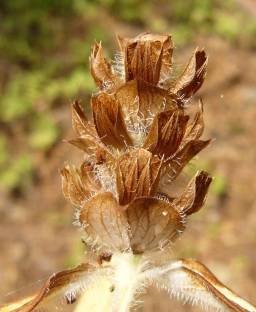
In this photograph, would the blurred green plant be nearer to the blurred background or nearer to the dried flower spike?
the blurred background

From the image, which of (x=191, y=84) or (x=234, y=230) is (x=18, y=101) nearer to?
(x=234, y=230)

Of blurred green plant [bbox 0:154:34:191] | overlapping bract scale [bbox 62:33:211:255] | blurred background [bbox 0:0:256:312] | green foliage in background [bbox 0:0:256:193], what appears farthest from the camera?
green foliage in background [bbox 0:0:256:193]

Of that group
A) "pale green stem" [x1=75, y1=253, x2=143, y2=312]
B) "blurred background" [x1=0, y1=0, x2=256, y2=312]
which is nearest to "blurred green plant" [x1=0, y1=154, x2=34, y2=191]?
"blurred background" [x1=0, y1=0, x2=256, y2=312]

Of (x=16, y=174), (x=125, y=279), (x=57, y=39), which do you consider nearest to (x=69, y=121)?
(x=16, y=174)

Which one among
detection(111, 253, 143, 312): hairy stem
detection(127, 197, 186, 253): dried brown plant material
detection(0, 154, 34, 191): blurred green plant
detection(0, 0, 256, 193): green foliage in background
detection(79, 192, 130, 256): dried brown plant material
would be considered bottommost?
detection(111, 253, 143, 312): hairy stem

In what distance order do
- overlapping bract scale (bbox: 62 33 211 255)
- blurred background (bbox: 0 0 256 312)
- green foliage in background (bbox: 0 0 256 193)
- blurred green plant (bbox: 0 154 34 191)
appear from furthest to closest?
green foliage in background (bbox: 0 0 256 193) → blurred green plant (bbox: 0 154 34 191) → blurred background (bbox: 0 0 256 312) → overlapping bract scale (bbox: 62 33 211 255)

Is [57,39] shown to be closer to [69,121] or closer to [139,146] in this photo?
[69,121]

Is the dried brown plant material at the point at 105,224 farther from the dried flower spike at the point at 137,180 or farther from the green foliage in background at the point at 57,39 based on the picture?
the green foliage in background at the point at 57,39

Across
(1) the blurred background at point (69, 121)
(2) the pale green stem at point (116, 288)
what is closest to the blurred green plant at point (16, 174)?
(1) the blurred background at point (69, 121)

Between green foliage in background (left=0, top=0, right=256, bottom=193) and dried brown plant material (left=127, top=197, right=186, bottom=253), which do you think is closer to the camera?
dried brown plant material (left=127, top=197, right=186, bottom=253)
